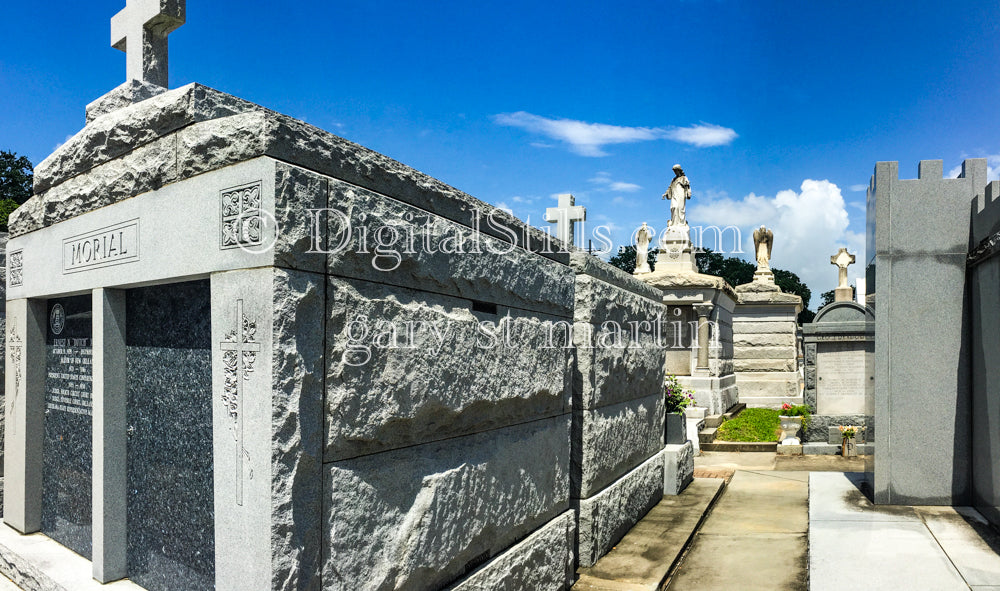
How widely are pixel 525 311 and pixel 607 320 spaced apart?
1.63 meters

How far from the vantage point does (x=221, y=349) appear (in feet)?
8.44

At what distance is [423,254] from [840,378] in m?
10.9

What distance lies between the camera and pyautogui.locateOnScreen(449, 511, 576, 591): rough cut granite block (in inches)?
143

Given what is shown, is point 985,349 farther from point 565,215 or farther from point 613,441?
point 565,215

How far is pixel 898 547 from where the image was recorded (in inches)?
192

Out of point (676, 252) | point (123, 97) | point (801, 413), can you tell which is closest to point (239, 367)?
point (123, 97)

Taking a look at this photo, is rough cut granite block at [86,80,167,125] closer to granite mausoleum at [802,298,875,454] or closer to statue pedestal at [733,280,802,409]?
granite mausoleum at [802,298,875,454]

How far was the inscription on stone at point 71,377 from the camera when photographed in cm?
373

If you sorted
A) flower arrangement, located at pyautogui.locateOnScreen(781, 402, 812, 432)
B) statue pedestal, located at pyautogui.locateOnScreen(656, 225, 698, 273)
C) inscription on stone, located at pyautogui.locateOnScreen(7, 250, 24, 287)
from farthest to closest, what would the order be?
statue pedestal, located at pyautogui.locateOnScreen(656, 225, 698, 273), flower arrangement, located at pyautogui.locateOnScreen(781, 402, 812, 432), inscription on stone, located at pyautogui.locateOnScreen(7, 250, 24, 287)

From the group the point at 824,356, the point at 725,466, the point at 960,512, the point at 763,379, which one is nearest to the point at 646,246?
the point at 763,379

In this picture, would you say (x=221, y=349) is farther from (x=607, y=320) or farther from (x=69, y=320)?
(x=607, y=320)

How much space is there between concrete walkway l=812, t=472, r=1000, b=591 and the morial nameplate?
4367 millimetres

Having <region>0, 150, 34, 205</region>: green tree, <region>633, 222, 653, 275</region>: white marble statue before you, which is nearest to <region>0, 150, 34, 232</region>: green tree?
<region>0, 150, 34, 205</region>: green tree

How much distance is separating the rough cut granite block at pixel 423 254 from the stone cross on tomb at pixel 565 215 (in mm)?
3480
